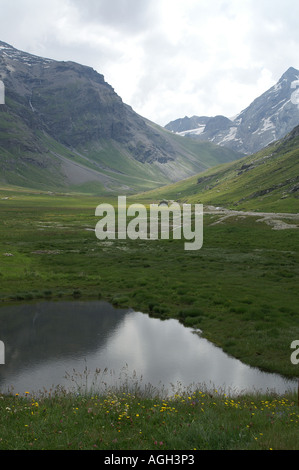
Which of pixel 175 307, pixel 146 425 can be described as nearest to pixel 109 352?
pixel 175 307

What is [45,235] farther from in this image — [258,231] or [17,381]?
[17,381]

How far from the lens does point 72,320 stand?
98.0 ft

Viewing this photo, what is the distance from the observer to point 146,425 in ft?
37.1

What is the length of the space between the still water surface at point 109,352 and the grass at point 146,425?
4.73 metres

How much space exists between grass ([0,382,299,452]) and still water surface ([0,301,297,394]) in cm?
473

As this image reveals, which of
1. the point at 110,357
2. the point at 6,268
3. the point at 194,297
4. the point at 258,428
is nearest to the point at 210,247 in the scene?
the point at 194,297

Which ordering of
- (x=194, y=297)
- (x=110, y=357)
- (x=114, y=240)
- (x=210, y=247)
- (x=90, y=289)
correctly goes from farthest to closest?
(x=114, y=240) < (x=210, y=247) < (x=90, y=289) < (x=194, y=297) < (x=110, y=357)

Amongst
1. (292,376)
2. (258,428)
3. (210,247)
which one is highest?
(210,247)

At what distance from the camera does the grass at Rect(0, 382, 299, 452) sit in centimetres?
998

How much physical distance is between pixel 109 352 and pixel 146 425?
513 inches

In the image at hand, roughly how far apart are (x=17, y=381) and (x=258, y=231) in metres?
70.1

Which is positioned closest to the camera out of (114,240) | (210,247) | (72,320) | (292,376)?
(292,376)

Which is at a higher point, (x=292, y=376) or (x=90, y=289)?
(x=90, y=289)
